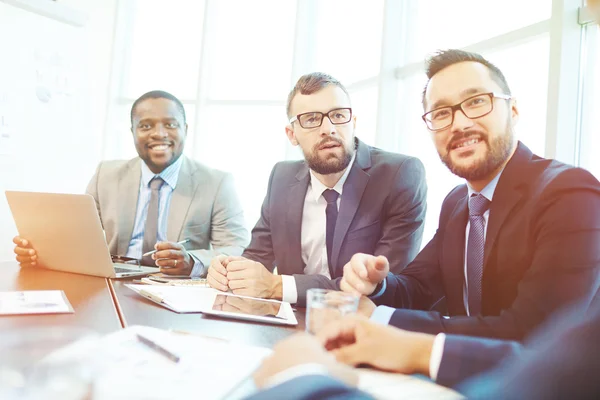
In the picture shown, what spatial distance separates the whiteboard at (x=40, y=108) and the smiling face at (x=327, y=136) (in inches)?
105

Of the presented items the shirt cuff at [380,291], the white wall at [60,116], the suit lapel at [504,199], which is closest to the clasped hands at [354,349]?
the shirt cuff at [380,291]

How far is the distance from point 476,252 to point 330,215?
2.44 ft

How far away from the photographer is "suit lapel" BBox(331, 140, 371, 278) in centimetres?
195

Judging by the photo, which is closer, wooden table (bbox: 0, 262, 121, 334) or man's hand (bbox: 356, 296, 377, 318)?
wooden table (bbox: 0, 262, 121, 334)

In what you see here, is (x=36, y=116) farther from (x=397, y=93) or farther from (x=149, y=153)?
(x=397, y=93)

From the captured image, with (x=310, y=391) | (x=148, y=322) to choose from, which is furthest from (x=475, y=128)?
(x=310, y=391)

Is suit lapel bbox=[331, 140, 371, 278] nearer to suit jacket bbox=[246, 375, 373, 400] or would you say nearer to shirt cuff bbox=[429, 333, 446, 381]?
shirt cuff bbox=[429, 333, 446, 381]

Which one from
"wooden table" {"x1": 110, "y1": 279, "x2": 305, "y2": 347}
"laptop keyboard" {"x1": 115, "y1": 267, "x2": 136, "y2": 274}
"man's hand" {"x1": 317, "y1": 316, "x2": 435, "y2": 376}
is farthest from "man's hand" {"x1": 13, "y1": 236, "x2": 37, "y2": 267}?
"man's hand" {"x1": 317, "y1": 316, "x2": 435, "y2": 376}

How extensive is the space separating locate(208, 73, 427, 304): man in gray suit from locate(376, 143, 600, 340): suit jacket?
1.10ft

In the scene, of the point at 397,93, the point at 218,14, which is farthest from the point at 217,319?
the point at 218,14

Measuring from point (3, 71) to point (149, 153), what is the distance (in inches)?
67.1

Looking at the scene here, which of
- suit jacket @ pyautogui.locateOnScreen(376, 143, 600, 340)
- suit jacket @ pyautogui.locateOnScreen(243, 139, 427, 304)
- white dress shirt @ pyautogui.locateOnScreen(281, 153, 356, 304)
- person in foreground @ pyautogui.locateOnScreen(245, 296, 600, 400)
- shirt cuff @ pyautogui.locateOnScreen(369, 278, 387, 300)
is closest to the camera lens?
person in foreground @ pyautogui.locateOnScreen(245, 296, 600, 400)

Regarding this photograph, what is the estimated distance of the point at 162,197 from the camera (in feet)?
8.68

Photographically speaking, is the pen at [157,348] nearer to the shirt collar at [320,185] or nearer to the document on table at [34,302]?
the document on table at [34,302]
